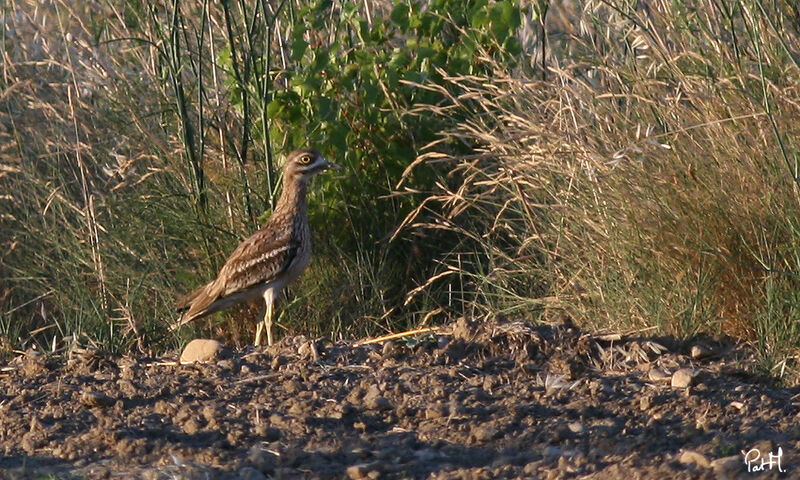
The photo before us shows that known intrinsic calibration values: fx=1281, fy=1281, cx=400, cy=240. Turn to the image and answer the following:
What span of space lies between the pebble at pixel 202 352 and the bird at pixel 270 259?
832 millimetres

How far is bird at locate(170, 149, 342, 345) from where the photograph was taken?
6.70 meters

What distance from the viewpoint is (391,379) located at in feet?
17.2

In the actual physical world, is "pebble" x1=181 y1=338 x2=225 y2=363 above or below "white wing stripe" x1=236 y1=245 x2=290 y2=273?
below

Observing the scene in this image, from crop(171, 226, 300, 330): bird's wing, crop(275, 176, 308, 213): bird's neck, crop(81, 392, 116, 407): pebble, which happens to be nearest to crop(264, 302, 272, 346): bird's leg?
crop(171, 226, 300, 330): bird's wing

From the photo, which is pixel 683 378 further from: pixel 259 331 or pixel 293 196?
pixel 293 196

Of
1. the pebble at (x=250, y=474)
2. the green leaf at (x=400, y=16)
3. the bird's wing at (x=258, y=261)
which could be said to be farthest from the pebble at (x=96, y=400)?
the green leaf at (x=400, y=16)

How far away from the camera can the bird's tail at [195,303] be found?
6668mm

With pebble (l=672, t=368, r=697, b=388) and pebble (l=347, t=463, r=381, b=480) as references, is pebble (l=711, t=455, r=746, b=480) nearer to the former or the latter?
pebble (l=672, t=368, r=697, b=388)

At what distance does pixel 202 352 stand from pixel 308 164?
56.6 inches

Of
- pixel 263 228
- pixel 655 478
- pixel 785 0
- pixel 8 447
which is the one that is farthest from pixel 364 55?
pixel 655 478

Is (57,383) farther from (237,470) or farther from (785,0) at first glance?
(785,0)

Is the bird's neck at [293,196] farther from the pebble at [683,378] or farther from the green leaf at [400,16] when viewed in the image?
the pebble at [683,378]

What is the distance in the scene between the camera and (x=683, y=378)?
5121 millimetres

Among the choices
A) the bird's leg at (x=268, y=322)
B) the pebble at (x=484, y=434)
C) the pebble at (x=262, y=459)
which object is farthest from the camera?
the bird's leg at (x=268, y=322)
